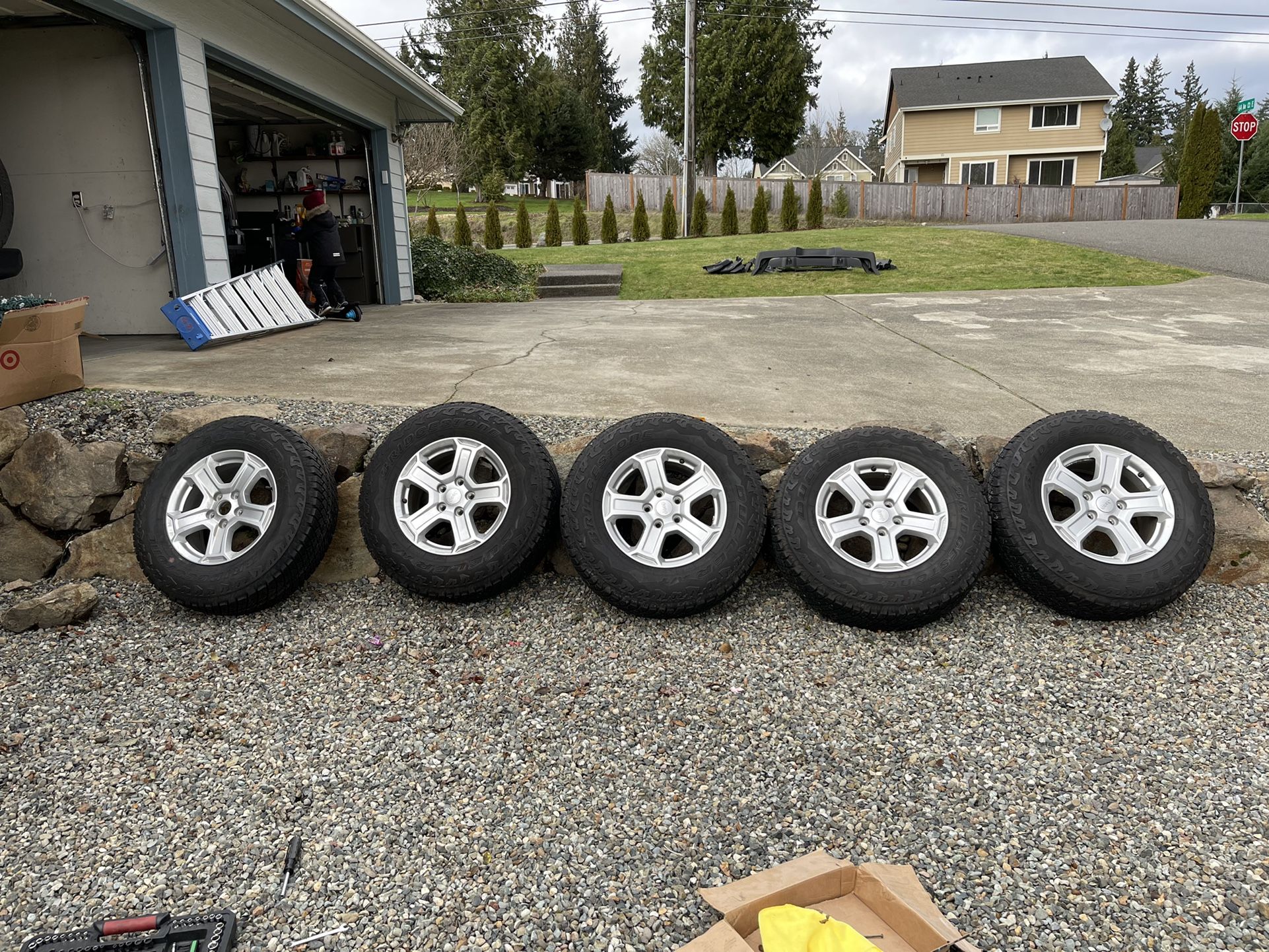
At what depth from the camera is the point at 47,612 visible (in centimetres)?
356

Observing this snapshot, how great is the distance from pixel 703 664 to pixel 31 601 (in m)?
2.85

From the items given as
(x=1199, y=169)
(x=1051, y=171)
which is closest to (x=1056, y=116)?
(x=1051, y=171)

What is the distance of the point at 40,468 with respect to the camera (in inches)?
164

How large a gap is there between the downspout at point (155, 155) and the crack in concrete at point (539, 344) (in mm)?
3211

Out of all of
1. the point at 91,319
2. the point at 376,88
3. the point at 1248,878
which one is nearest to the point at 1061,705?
the point at 1248,878

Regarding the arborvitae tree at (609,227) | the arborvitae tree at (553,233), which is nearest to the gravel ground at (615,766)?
the arborvitae tree at (553,233)

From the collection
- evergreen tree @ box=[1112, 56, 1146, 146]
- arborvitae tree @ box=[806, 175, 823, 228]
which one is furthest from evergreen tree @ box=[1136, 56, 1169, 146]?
arborvitae tree @ box=[806, 175, 823, 228]

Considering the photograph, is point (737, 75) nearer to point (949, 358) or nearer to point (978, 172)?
point (978, 172)

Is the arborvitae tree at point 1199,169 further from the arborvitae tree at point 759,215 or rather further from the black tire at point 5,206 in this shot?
the black tire at point 5,206

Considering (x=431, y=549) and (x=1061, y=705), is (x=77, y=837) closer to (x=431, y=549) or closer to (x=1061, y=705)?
(x=431, y=549)

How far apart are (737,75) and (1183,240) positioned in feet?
80.6

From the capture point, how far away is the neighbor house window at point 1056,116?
3688cm

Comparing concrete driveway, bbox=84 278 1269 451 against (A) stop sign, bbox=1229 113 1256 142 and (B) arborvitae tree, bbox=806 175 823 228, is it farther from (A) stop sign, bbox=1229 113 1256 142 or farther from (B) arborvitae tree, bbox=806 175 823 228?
(A) stop sign, bbox=1229 113 1256 142

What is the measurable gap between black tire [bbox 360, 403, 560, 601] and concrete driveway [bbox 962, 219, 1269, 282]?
13133 mm
